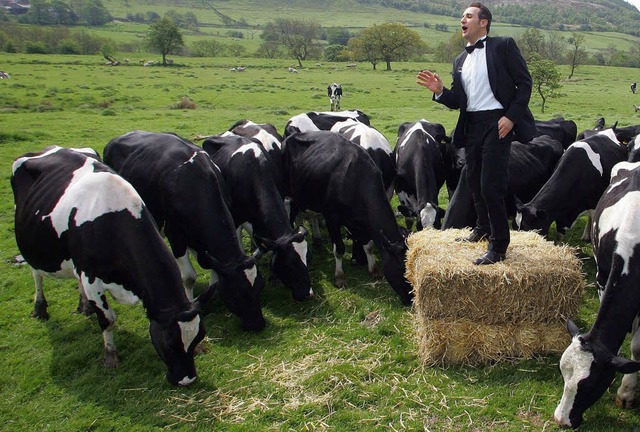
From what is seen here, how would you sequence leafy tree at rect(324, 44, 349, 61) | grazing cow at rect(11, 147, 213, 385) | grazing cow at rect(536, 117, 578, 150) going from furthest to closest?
leafy tree at rect(324, 44, 349, 61)
grazing cow at rect(536, 117, 578, 150)
grazing cow at rect(11, 147, 213, 385)

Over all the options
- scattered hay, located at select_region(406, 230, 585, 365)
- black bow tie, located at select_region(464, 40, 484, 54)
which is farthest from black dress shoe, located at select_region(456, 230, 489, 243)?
black bow tie, located at select_region(464, 40, 484, 54)

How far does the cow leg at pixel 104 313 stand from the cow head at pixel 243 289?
1.42 m

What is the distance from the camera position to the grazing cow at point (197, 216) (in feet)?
23.8

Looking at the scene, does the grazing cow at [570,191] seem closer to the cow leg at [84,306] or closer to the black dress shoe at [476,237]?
the black dress shoe at [476,237]

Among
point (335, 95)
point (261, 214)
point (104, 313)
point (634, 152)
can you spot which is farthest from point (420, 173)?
point (335, 95)

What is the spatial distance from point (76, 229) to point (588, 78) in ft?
210

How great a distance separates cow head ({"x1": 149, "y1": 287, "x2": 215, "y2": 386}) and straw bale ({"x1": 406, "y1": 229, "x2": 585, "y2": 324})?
267 centimetres

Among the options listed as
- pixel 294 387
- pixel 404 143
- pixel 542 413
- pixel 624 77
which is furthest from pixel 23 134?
pixel 624 77

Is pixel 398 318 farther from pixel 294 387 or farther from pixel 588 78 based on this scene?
pixel 588 78

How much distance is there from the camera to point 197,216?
7.41m

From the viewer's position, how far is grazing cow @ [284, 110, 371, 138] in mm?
12564

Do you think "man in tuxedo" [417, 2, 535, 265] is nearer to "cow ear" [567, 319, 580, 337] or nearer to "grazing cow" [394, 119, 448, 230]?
"cow ear" [567, 319, 580, 337]

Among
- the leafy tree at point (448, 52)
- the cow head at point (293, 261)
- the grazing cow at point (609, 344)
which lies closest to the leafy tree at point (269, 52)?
the leafy tree at point (448, 52)

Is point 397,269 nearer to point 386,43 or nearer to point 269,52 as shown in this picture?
point 386,43
